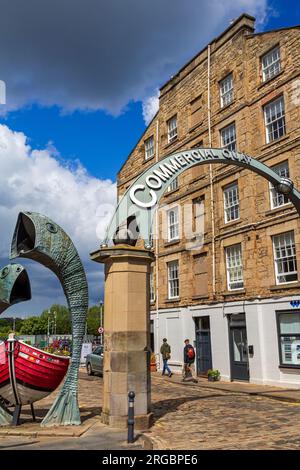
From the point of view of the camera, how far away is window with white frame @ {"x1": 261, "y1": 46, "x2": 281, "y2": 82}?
806 inches

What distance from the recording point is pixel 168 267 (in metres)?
26.5

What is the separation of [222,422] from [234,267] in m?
11.5

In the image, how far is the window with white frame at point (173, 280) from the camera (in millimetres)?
25761

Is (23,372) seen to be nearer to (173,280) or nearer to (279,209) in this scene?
(279,209)

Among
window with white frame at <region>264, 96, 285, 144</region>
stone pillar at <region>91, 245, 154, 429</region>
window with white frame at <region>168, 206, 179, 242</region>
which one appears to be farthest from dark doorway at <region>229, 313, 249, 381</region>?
stone pillar at <region>91, 245, 154, 429</region>

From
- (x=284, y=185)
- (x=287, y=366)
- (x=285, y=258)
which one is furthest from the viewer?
(x=285, y=258)

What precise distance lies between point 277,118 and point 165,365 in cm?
1291

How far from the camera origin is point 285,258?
61.7 ft

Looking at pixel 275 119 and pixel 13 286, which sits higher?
pixel 275 119

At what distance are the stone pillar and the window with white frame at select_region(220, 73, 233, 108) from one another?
1496 centimetres

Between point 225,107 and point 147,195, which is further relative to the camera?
point 225,107

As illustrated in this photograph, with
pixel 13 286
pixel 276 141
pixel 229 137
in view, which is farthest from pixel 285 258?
pixel 13 286

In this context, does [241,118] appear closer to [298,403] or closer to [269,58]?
[269,58]
